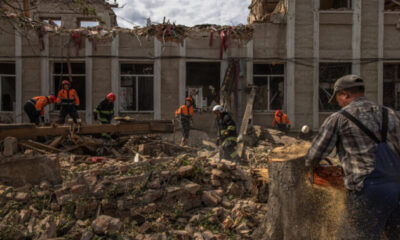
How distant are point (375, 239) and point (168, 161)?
11.5ft

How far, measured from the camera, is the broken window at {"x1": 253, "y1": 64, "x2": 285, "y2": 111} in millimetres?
13008

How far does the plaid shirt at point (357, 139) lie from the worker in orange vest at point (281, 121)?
32.5ft

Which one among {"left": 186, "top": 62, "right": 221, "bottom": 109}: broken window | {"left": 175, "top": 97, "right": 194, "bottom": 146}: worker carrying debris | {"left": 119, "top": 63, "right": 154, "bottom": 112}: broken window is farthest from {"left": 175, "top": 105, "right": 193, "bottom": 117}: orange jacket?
{"left": 186, "top": 62, "right": 221, "bottom": 109}: broken window

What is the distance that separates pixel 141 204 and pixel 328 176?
2.64 metres

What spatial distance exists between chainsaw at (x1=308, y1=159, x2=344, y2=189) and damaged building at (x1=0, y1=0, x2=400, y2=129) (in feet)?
31.3

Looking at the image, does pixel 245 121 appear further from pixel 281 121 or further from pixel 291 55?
pixel 291 55

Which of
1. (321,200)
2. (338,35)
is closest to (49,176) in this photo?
(321,200)

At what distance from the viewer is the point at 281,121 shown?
39.1 feet

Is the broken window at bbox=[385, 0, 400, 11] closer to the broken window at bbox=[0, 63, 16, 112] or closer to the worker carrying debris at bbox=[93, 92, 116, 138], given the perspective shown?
the worker carrying debris at bbox=[93, 92, 116, 138]

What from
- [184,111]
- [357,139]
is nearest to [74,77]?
[184,111]

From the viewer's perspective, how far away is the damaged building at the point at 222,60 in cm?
1219

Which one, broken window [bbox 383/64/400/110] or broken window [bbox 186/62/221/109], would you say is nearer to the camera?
broken window [bbox 383/64/400/110]

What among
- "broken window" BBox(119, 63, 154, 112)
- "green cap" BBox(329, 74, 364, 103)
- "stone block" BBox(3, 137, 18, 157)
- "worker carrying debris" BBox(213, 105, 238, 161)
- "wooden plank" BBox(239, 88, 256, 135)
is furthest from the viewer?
"broken window" BBox(119, 63, 154, 112)

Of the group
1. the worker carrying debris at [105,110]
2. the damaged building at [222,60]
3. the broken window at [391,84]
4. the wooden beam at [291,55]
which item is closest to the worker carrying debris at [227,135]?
the worker carrying debris at [105,110]
